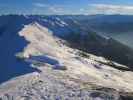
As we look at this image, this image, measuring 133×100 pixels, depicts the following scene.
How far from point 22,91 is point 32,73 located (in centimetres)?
1076

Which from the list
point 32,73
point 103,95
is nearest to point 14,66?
point 32,73

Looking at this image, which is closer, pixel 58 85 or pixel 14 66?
pixel 58 85

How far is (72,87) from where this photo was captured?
5081 cm

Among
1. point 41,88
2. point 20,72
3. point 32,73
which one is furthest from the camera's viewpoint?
point 20,72

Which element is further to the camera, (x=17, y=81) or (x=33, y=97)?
(x=17, y=81)

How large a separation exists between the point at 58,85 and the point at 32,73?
7.03 m

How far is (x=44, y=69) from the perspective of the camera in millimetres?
63656

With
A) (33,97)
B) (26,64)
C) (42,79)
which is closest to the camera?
(33,97)

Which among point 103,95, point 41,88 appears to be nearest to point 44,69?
point 41,88

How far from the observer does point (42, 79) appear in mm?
53625

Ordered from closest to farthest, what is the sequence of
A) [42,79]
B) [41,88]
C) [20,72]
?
[41,88], [42,79], [20,72]

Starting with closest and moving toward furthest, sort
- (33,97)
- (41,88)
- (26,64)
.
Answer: (33,97) → (41,88) → (26,64)

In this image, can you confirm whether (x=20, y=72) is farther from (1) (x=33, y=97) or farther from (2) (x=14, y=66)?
(1) (x=33, y=97)

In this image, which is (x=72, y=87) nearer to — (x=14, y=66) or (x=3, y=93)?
(x=3, y=93)
